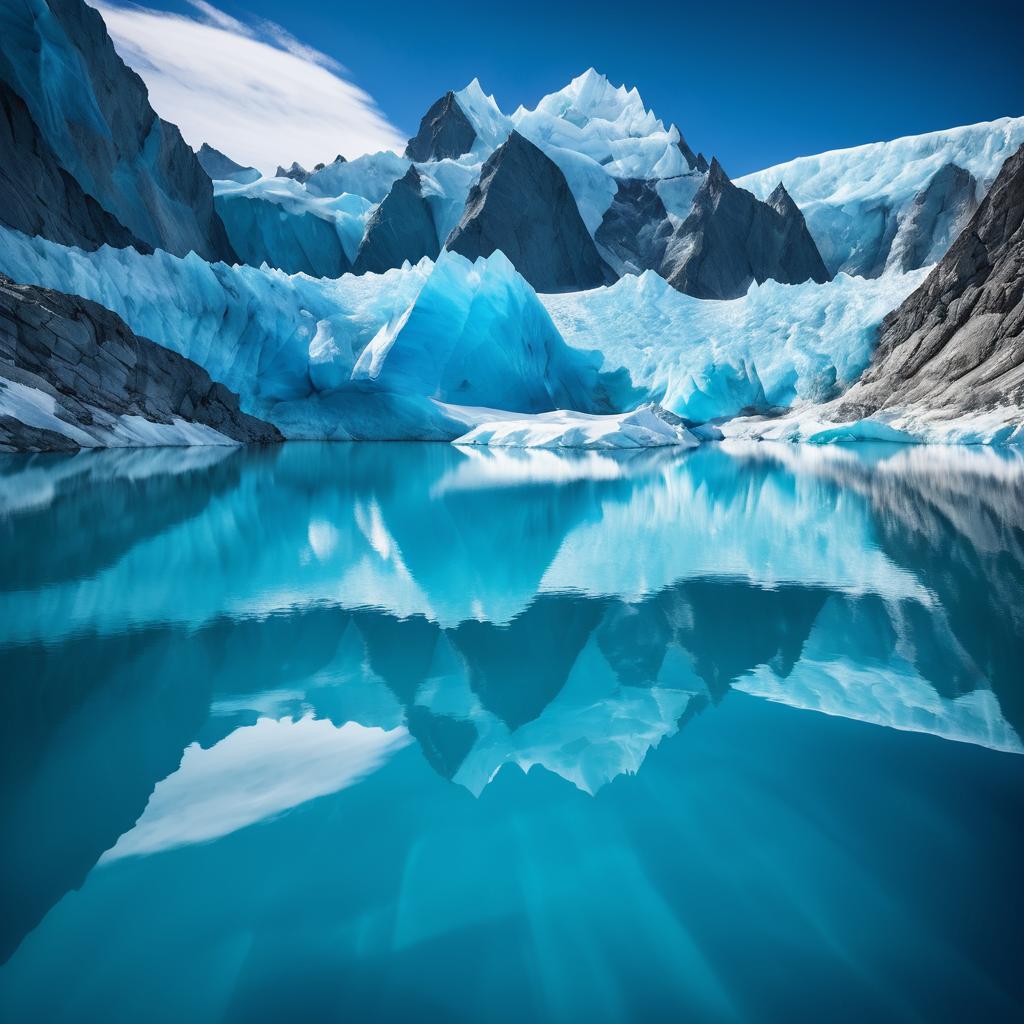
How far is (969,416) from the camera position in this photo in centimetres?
2081

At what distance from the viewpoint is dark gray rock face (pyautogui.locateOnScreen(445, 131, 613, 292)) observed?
166ft

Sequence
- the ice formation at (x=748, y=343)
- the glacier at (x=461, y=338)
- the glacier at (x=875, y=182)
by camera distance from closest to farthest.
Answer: the glacier at (x=461, y=338) → the ice formation at (x=748, y=343) → the glacier at (x=875, y=182)

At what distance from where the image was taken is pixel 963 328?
24.3m

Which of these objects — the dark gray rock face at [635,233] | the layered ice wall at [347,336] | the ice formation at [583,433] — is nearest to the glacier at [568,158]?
the dark gray rock face at [635,233]

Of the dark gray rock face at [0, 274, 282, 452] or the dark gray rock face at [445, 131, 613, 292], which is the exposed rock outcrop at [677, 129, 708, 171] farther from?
the dark gray rock face at [0, 274, 282, 452]

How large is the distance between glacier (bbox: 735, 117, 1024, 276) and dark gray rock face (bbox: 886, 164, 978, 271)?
7.8 inches

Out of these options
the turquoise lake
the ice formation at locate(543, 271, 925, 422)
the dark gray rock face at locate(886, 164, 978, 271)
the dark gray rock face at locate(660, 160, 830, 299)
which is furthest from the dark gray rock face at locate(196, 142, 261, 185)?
the turquoise lake

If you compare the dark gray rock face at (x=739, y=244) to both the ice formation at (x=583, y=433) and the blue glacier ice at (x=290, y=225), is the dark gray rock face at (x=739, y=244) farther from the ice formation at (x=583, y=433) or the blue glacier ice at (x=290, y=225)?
the ice formation at (x=583, y=433)

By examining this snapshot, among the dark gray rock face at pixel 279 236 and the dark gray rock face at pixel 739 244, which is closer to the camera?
the dark gray rock face at pixel 279 236

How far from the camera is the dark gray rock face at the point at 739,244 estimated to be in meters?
53.4

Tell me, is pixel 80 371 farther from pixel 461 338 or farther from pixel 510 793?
pixel 510 793

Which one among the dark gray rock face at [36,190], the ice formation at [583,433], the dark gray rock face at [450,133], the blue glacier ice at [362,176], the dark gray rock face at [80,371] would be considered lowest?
the ice formation at [583,433]

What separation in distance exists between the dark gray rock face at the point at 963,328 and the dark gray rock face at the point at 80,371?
2015 cm

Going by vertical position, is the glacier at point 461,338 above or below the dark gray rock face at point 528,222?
below
